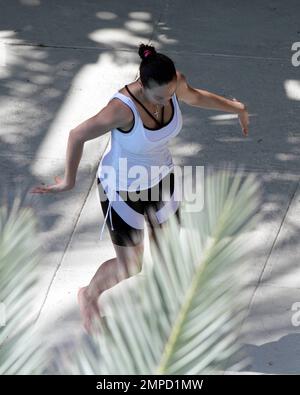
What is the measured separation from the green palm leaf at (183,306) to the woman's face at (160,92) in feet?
5.53

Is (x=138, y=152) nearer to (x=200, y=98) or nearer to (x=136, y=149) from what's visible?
(x=136, y=149)

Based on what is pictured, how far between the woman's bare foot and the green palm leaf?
2.25 metres

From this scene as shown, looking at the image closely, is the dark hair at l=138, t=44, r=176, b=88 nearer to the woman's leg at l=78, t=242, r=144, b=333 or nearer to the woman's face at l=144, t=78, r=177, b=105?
the woman's face at l=144, t=78, r=177, b=105

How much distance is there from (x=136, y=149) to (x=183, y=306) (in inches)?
85.0

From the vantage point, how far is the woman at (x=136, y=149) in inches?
166

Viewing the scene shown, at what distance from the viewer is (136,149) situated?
4.41 metres

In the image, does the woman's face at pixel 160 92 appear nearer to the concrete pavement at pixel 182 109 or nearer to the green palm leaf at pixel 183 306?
the concrete pavement at pixel 182 109

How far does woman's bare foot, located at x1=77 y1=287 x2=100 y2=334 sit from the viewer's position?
4755mm

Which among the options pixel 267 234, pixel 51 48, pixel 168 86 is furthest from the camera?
pixel 51 48
